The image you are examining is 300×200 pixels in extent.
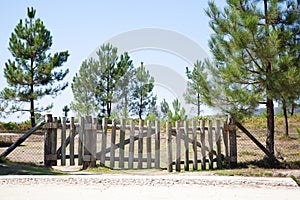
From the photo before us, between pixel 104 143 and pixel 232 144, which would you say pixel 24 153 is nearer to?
pixel 104 143

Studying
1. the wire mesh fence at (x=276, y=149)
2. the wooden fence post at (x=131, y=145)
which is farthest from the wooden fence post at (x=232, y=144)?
the wooden fence post at (x=131, y=145)

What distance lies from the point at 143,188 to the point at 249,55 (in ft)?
17.7

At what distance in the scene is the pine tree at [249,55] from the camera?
10.3m

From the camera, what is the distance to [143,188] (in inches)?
A: 296

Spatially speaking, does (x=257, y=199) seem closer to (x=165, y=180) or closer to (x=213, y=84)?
(x=165, y=180)

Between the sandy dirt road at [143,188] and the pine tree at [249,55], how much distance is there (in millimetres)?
3121

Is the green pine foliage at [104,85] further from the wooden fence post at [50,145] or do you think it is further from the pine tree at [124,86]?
the wooden fence post at [50,145]

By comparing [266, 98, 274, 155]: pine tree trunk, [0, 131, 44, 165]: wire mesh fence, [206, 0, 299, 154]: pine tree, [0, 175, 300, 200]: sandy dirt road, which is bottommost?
[0, 175, 300, 200]: sandy dirt road

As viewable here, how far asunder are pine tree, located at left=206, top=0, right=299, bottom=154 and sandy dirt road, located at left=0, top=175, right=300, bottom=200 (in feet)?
10.2

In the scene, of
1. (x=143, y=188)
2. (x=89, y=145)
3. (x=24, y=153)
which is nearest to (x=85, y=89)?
(x=24, y=153)

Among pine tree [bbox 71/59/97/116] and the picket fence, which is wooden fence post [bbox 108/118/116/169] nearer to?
the picket fence

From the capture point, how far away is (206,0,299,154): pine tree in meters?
10.3

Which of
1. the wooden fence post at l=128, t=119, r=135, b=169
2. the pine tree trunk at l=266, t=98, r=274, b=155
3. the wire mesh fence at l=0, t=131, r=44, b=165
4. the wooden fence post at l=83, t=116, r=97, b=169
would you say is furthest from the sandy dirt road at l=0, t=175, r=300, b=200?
the wire mesh fence at l=0, t=131, r=44, b=165

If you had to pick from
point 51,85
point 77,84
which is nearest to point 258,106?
point 51,85
